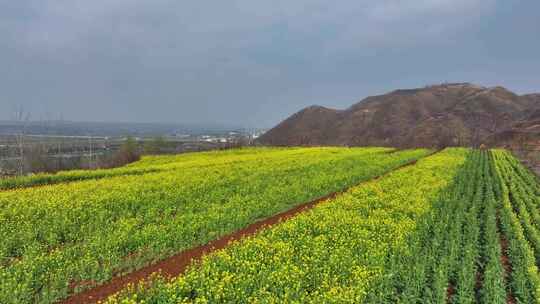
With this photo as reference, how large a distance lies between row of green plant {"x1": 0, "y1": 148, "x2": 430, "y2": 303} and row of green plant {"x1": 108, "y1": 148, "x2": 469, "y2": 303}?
A: 2.45m

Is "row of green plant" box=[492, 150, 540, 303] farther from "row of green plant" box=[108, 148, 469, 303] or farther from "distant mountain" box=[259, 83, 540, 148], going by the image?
"distant mountain" box=[259, 83, 540, 148]

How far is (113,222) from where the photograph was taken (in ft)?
48.4

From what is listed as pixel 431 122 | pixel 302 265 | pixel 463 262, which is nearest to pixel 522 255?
pixel 463 262

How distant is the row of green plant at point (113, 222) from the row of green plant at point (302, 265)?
2.45 metres

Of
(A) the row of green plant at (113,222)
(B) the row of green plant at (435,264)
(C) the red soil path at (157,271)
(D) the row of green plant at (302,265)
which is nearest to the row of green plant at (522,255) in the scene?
(B) the row of green plant at (435,264)

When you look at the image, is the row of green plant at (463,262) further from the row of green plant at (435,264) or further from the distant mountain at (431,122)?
the distant mountain at (431,122)

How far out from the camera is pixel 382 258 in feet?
33.0

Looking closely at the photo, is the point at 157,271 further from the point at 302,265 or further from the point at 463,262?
the point at 463,262

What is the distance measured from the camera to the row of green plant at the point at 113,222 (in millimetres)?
9711

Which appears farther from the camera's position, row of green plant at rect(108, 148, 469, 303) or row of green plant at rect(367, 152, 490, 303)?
row of green plant at rect(367, 152, 490, 303)

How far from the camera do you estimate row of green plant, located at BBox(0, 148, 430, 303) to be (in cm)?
971

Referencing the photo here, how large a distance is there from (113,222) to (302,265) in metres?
9.29

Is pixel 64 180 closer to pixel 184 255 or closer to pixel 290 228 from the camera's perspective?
pixel 184 255

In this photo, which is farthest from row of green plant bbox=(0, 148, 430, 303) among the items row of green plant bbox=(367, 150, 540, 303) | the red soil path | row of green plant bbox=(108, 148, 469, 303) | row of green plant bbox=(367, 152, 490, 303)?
row of green plant bbox=(367, 150, 540, 303)
